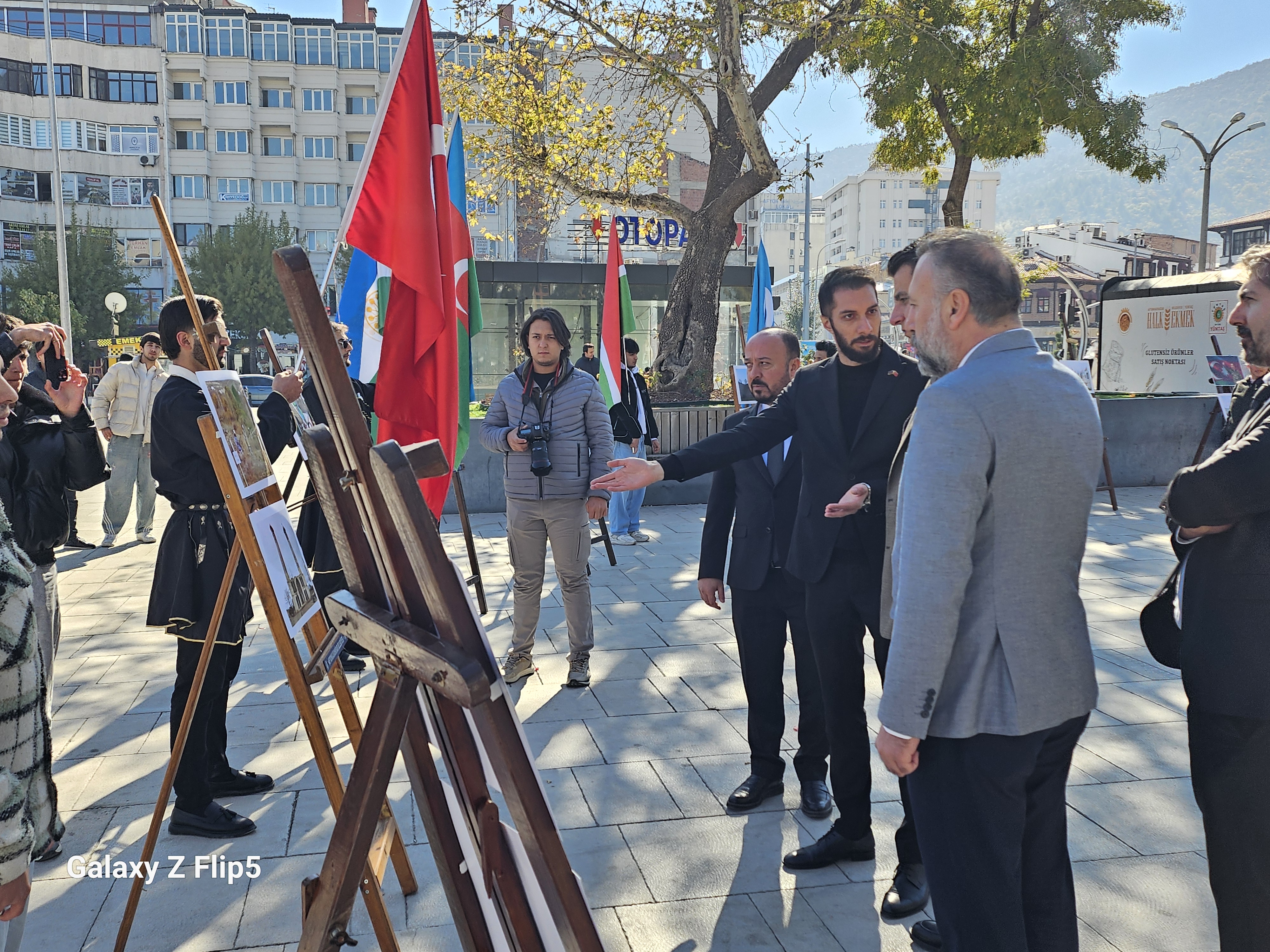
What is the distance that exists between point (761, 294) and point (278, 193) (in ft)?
168

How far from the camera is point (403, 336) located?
14.4ft

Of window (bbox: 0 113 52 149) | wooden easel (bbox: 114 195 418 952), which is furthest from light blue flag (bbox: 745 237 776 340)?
window (bbox: 0 113 52 149)

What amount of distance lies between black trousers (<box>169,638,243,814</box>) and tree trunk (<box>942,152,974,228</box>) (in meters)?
16.1

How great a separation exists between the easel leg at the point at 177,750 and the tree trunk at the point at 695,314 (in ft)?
40.8

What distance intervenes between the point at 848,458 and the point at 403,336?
212cm

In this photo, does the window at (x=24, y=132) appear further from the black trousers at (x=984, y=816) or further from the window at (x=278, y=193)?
the black trousers at (x=984, y=816)

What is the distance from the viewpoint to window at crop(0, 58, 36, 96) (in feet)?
166

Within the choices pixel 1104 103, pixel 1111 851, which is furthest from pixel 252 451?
pixel 1104 103

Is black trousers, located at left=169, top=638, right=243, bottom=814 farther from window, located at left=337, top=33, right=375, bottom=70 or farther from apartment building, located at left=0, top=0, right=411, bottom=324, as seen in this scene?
window, located at left=337, top=33, right=375, bottom=70

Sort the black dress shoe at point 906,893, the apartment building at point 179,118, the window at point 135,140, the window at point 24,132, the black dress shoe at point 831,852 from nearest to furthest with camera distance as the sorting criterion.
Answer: the black dress shoe at point 906,893, the black dress shoe at point 831,852, the window at point 24,132, the apartment building at point 179,118, the window at point 135,140

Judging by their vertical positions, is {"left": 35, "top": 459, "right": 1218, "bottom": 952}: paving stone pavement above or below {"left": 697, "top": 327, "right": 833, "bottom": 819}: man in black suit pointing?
below

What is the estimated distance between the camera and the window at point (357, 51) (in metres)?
56.6

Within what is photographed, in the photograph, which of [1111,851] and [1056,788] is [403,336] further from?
[1111,851]

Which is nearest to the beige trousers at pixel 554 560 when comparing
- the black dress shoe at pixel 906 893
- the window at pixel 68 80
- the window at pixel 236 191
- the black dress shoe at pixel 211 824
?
the black dress shoe at pixel 211 824
